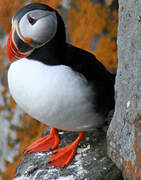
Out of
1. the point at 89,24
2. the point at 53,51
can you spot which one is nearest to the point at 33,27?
the point at 53,51

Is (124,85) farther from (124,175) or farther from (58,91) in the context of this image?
(124,175)

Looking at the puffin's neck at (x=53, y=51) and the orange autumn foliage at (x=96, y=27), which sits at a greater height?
the puffin's neck at (x=53, y=51)

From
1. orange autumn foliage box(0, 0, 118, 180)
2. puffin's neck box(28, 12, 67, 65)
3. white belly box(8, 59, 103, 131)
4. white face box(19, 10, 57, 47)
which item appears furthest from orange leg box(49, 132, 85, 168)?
orange autumn foliage box(0, 0, 118, 180)

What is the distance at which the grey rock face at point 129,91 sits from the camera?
126 cm

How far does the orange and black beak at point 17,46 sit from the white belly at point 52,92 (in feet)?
0.11

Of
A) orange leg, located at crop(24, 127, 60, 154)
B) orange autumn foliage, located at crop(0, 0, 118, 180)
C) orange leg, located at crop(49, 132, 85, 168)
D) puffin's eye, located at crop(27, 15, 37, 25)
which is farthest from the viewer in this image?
orange autumn foliage, located at crop(0, 0, 118, 180)

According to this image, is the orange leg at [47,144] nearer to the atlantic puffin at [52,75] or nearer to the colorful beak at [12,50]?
the atlantic puffin at [52,75]

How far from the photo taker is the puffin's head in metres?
1.50

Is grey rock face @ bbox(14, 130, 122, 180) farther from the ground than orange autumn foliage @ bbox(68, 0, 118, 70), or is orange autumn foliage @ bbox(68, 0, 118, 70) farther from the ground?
grey rock face @ bbox(14, 130, 122, 180)

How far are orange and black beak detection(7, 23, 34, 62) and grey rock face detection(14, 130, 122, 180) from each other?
0.53 m

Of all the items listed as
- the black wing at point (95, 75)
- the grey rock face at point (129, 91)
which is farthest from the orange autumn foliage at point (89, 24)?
the grey rock face at point (129, 91)

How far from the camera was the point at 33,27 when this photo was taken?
150 centimetres

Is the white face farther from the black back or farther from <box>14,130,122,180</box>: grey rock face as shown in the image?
<box>14,130,122,180</box>: grey rock face

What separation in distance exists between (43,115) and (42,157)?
303mm
